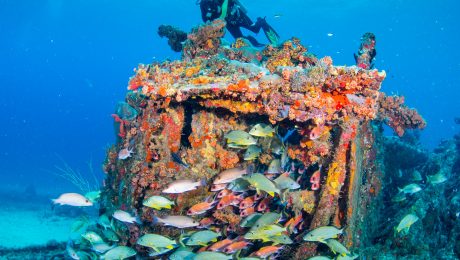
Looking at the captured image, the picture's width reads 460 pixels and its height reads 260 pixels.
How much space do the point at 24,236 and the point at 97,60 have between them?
162 metres

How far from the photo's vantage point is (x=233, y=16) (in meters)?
10.4

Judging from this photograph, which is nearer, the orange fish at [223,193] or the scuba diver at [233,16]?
the orange fish at [223,193]

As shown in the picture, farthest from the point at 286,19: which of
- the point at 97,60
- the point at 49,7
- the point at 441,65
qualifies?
the point at 97,60

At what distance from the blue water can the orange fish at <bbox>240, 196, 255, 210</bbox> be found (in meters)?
3.53

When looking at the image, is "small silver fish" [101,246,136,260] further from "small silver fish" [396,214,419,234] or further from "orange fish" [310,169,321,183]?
"small silver fish" [396,214,419,234]

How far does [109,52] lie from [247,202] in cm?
15397

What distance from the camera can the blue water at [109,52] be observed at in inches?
2397

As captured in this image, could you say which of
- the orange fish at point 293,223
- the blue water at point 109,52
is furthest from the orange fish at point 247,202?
the blue water at point 109,52

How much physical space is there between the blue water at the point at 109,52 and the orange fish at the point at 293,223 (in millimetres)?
4269

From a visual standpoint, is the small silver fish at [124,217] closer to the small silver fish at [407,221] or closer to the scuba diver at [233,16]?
the small silver fish at [407,221]

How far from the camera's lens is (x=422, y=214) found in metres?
6.98

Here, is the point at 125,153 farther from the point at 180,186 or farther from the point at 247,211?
the point at 247,211

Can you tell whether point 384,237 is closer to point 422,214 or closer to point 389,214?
point 422,214

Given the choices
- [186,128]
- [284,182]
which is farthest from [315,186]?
[186,128]
